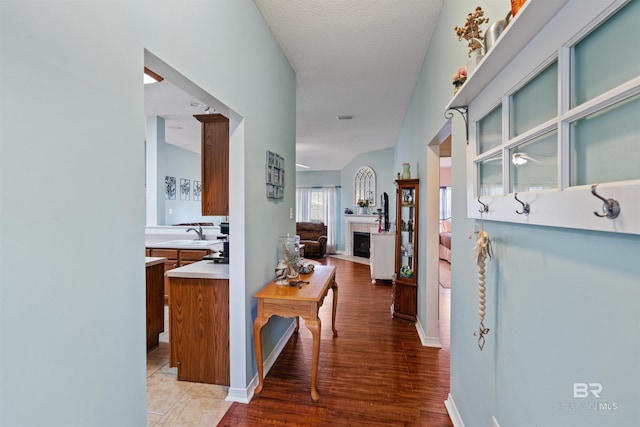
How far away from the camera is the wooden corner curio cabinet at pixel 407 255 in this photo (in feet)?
10.7

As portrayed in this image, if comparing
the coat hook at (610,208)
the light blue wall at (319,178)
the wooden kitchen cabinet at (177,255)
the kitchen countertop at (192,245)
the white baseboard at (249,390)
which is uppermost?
the light blue wall at (319,178)

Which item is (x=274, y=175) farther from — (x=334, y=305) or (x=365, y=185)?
(x=365, y=185)

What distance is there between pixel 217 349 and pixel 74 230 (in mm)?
1607

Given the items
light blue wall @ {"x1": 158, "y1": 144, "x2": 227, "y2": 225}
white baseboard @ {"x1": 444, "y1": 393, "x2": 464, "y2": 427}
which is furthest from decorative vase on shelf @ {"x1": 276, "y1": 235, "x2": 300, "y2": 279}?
light blue wall @ {"x1": 158, "y1": 144, "x2": 227, "y2": 225}

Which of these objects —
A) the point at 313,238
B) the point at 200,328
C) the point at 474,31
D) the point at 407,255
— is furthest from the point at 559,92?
the point at 313,238

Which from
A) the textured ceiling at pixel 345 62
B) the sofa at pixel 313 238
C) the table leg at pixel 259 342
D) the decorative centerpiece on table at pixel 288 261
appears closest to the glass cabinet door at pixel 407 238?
the textured ceiling at pixel 345 62

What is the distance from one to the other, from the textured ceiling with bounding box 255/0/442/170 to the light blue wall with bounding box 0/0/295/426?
119 centimetres

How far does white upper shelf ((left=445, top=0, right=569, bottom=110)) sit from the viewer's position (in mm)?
682

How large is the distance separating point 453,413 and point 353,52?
301cm

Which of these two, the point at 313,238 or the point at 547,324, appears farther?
the point at 313,238

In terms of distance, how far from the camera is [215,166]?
2.21 meters

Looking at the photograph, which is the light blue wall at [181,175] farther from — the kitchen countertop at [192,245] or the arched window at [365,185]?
Answer: the arched window at [365,185]

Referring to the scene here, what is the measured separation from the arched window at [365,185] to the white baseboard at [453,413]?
5896mm

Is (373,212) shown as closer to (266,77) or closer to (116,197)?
(266,77)
